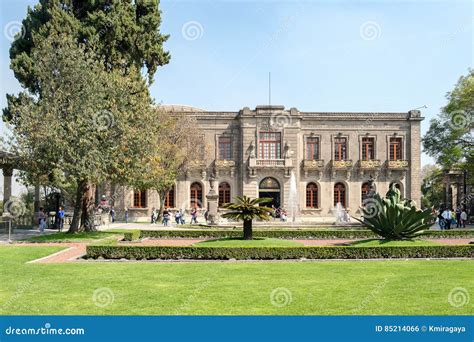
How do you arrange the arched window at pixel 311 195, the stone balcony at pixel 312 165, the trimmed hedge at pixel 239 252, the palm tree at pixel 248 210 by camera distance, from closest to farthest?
the trimmed hedge at pixel 239 252 → the palm tree at pixel 248 210 → the stone balcony at pixel 312 165 → the arched window at pixel 311 195

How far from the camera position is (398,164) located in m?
48.5

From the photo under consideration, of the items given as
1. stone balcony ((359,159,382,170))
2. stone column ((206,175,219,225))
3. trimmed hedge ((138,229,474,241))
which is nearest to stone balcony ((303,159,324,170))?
stone balcony ((359,159,382,170))

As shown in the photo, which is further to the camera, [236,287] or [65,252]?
[65,252]

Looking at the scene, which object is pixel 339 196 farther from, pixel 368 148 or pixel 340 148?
pixel 368 148

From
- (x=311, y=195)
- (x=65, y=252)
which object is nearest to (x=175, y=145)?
(x=311, y=195)

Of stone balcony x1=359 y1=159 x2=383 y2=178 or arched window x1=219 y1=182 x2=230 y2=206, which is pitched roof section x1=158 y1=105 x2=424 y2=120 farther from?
arched window x1=219 y1=182 x2=230 y2=206

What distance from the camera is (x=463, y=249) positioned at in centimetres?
1784

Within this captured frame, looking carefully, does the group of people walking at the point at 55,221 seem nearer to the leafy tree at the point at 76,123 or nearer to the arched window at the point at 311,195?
the leafy tree at the point at 76,123

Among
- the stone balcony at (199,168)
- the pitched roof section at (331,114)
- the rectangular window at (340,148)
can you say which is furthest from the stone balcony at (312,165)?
the stone balcony at (199,168)

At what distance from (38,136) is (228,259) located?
11.0m

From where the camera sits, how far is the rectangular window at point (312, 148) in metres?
48.7

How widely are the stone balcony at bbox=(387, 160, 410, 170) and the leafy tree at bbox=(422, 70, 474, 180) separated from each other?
8058mm

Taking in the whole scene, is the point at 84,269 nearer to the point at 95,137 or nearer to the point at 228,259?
the point at 228,259

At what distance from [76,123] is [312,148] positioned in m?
28.7
